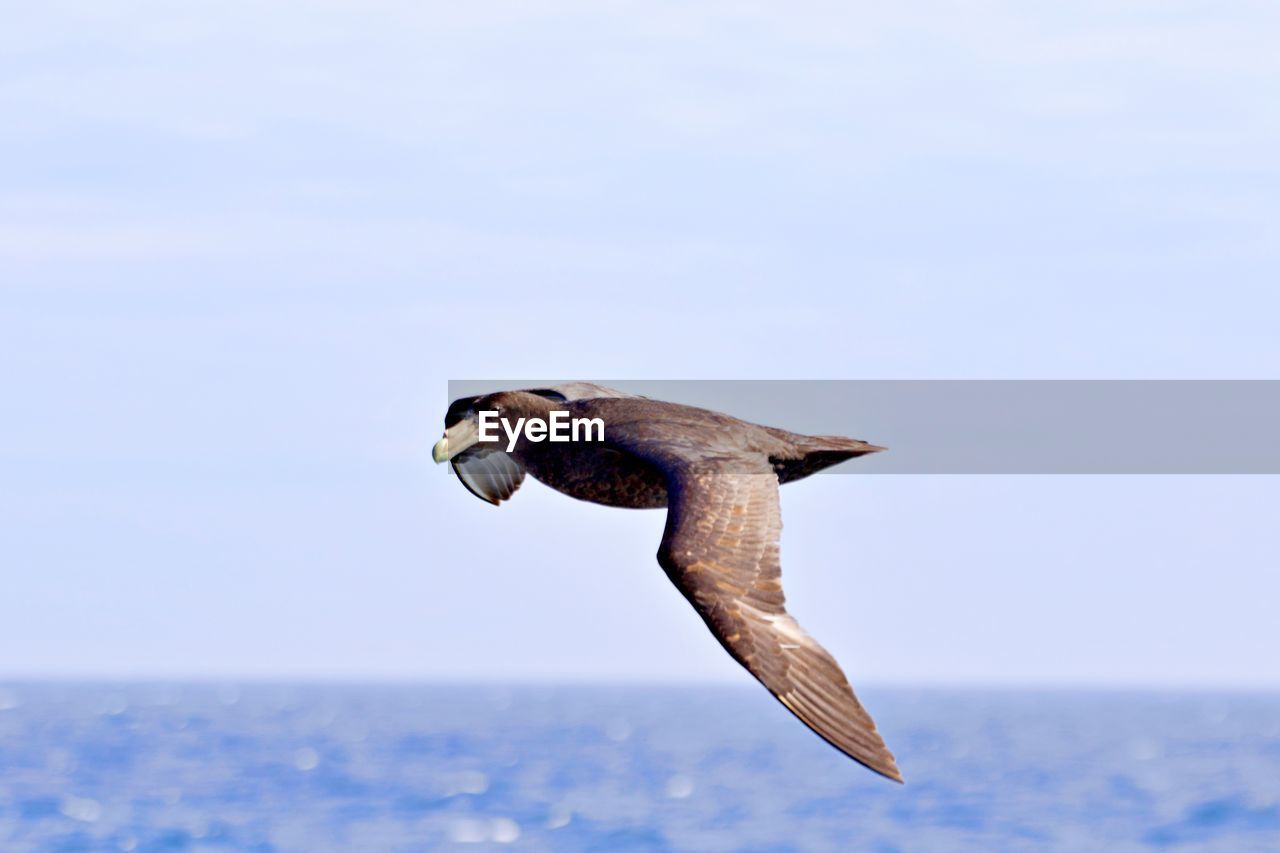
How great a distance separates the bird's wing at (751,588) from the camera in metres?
13.0

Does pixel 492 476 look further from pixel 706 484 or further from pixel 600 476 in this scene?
pixel 706 484

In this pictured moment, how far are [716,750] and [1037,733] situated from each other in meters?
45.0

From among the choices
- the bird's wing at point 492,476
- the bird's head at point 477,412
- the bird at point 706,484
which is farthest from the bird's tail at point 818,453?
the bird's wing at point 492,476

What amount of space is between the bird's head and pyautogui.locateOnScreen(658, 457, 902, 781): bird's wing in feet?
7.38

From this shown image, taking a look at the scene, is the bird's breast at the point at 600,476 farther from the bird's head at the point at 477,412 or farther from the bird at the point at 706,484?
the bird's head at the point at 477,412

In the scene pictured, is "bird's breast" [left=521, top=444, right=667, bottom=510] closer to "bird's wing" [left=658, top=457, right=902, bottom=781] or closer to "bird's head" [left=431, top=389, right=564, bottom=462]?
"bird's head" [left=431, top=389, right=564, bottom=462]

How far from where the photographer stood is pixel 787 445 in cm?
1644

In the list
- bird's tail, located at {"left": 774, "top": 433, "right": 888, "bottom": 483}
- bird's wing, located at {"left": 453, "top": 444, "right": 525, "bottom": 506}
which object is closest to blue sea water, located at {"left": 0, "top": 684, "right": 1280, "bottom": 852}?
bird's wing, located at {"left": 453, "top": 444, "right": 525, "bottom": 506}

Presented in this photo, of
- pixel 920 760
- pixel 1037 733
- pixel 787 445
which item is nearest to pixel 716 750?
pixel 920 760

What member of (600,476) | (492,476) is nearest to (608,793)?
(492,476)

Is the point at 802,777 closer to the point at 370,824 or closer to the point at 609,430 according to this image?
the point at 370,824

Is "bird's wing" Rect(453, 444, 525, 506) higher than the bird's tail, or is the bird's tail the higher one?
"bird's wing" Rect(453, 444, 525, 506)

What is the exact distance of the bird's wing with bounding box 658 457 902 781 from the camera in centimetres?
1299

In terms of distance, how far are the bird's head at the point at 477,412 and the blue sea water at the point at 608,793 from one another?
246 feet
